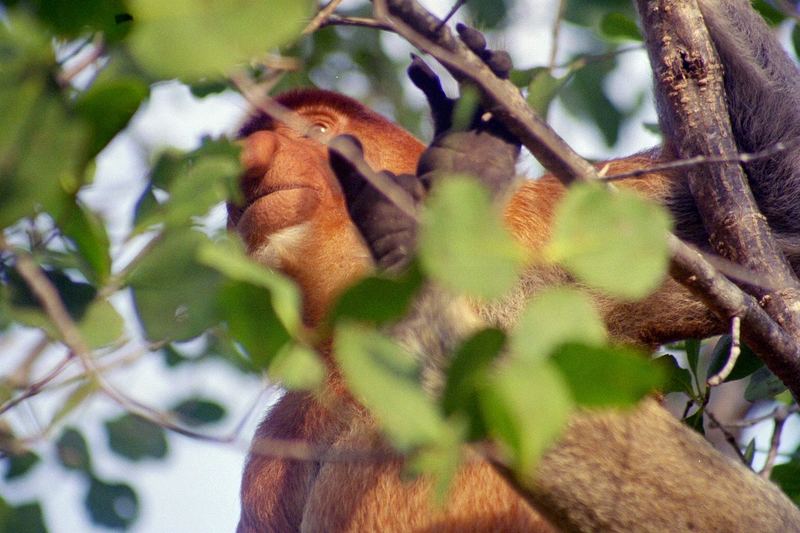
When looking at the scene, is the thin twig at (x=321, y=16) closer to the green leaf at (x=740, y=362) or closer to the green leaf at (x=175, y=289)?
the green leaf at (x=175, y=289)

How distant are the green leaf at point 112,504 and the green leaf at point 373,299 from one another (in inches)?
59.9

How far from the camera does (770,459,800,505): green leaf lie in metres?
3.43

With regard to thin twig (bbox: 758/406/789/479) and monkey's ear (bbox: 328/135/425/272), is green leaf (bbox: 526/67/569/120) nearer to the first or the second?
monkey's ear (bbox: 328/135/425/272)

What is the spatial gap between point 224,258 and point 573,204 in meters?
0.42

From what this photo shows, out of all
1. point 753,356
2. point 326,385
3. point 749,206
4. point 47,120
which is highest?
point 47,120

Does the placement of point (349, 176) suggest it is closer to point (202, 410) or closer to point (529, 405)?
point (202, 410)

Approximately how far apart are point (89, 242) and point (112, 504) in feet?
4.01

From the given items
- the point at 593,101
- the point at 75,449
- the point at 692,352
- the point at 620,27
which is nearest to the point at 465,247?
the point at 75,449

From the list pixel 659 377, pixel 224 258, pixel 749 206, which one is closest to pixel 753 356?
pixel 749 206

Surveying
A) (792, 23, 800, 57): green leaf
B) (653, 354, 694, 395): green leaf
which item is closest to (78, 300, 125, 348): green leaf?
(653, 354, 694, 395): green leaf

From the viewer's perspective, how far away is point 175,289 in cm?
147

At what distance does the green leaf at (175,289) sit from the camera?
4.70 ft

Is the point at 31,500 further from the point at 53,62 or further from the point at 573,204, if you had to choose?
the point at 573,204

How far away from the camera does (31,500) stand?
2.11 m
